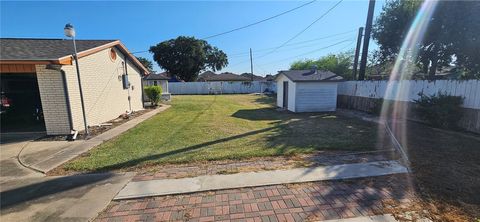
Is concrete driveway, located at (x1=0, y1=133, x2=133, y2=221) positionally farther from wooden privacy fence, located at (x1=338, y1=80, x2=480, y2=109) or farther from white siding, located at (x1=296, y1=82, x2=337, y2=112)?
white siding, located at (x1=296, y1=82, x2=337, y2=112)

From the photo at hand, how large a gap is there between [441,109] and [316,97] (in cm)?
596

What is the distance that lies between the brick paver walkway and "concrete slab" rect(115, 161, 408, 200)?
156mm

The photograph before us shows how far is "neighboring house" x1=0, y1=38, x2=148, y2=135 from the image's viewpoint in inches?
277

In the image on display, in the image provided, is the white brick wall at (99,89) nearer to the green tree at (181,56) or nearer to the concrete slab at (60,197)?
the concrete slab at (60,197)

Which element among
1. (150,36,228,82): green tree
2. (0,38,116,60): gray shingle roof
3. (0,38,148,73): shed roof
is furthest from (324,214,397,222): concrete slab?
(150,36,228,82): green tree

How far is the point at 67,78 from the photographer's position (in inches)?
288

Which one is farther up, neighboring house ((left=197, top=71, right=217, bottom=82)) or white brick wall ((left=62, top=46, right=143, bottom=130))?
neighboring house ((left=197, top=71, right=217, bottom=82))

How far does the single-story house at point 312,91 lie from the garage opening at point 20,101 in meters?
12.1

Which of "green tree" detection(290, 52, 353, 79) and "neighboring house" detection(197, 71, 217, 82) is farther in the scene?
"neighboring house" detection(197, 71, 217, 82)

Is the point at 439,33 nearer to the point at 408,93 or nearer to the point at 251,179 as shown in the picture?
the point at 408,93

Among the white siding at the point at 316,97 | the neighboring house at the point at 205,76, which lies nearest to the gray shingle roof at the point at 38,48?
the white siding at the point at 316,97

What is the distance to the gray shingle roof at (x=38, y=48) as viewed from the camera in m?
7.06

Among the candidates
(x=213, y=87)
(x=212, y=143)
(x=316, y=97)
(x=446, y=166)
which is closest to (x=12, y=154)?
(x=212, y=143)

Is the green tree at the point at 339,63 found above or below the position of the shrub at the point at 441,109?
above
